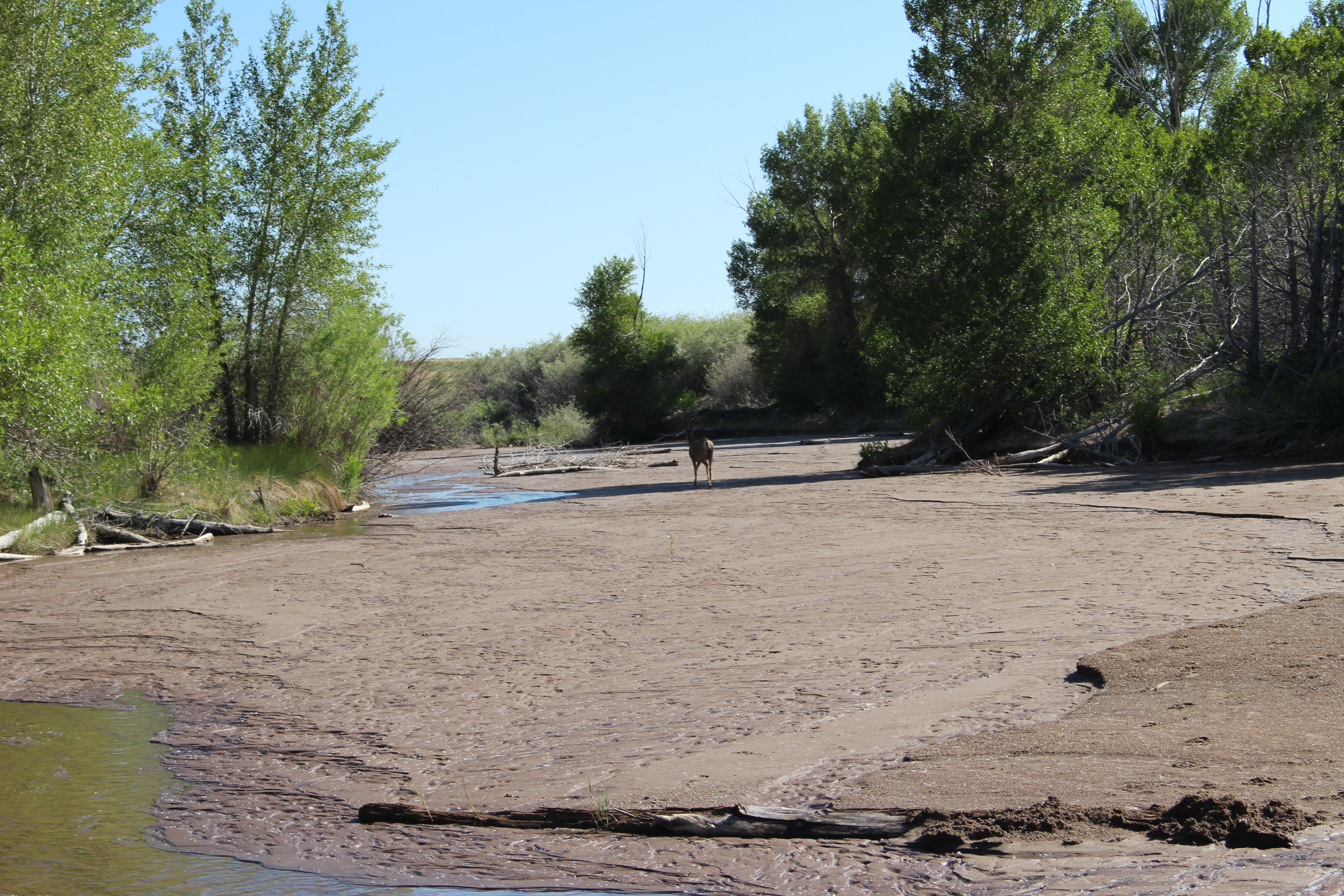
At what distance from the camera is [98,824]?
532 centimetres

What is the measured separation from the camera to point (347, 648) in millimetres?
8680

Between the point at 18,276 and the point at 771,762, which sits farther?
the point at 18,276

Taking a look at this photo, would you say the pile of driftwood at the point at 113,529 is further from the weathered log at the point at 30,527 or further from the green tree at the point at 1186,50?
the green tree at the point at 1186,50

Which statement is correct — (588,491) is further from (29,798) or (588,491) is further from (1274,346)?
(29,798)

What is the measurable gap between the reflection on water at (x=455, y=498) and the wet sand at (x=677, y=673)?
6.24 m

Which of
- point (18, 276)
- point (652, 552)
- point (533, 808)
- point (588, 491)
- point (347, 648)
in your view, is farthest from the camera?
point (588, 491)

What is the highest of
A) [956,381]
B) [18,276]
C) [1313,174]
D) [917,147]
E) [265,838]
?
[917,147]

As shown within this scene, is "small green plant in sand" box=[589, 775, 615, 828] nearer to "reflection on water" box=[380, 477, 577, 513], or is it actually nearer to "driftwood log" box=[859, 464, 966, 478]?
"reflection on water" box=[380, 477, 577, 513]

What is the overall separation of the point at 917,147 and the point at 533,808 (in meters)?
23.6

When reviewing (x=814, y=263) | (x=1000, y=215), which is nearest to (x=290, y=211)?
(x=1000, y=215)

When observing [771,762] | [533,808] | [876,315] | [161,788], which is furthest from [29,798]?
[876,315]

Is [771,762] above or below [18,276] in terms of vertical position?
below

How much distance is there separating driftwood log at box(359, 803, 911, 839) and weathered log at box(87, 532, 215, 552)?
1268 cm

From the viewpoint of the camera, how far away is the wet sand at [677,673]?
4492 mm
